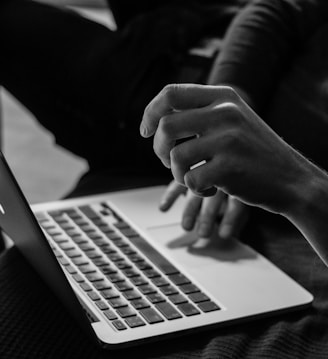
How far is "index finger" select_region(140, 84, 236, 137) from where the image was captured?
667mm

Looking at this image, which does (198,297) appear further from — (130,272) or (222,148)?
(222,148)

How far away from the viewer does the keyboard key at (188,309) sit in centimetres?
81

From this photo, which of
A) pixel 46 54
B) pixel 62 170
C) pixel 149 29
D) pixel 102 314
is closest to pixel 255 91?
pixel 149 29

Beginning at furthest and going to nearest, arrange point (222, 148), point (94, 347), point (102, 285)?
point (102, 285) → point (94, 347) → point (222, 148)

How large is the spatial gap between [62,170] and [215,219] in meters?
1.24

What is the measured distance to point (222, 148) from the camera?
65 cm

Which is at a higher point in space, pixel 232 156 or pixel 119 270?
pixel 232 156

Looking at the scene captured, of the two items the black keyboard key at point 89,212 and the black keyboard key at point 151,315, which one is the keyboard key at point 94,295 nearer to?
the black keyboard key at point 151,315

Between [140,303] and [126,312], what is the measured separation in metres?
0.02

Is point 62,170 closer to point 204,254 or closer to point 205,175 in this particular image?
point 204,254

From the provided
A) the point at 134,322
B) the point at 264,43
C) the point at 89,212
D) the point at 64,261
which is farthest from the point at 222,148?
the point at 264,43

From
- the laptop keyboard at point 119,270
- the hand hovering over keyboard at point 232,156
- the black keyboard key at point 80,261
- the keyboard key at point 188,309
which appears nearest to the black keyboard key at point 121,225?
the laptop keyboard at point 119,270

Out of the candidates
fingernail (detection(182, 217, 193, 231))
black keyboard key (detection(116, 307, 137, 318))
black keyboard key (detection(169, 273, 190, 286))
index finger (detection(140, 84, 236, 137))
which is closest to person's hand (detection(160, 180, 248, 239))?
fingernail (detection(182, 217, 193, 231))

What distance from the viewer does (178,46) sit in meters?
1.34
